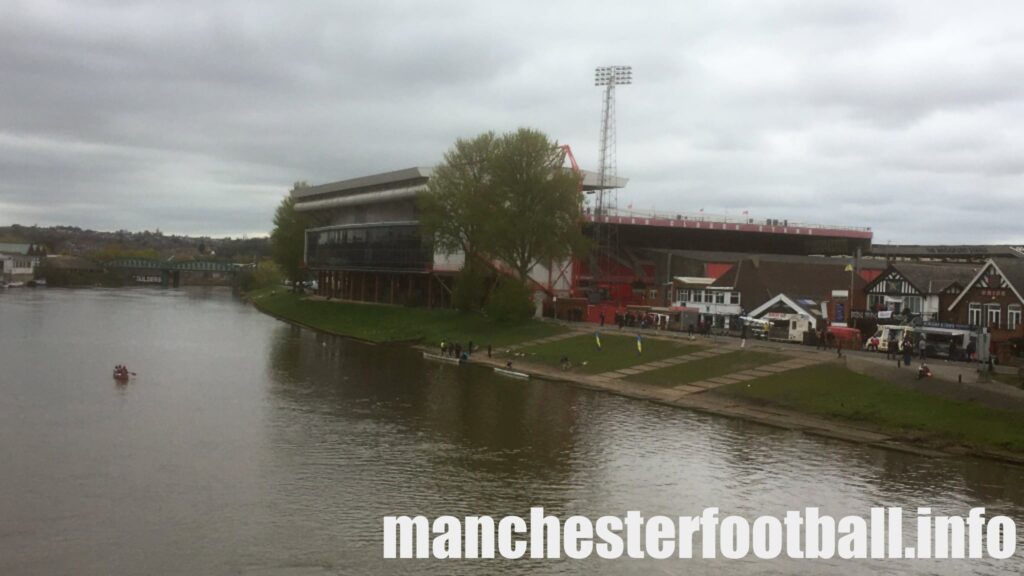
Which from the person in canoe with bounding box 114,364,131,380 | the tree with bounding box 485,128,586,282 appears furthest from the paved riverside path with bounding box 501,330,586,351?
the person in canoe with bounding box 114,364,131,380

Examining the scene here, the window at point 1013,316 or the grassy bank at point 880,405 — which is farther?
the window at point 1013,316

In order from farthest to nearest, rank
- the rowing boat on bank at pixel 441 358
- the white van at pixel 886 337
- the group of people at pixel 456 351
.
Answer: the group of people at pixel 456 351 → the rowing boat on bank at pixel 441 358 → the white van at pixel 886 337

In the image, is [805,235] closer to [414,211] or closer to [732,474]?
[414,211]

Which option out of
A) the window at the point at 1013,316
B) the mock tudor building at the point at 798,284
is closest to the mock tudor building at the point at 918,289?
the mock tudor building at the point at 798,284

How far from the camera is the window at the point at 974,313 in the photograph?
62438 mm

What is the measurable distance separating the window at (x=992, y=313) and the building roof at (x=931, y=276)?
29.4 ft

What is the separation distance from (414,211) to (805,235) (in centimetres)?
5449

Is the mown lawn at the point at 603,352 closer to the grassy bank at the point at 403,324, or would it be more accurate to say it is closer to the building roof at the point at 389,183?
the grassy bank at the point at 403,324

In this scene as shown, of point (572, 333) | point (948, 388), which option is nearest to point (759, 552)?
point (948, 388)

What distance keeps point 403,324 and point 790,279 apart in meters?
41.3

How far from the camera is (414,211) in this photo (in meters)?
112

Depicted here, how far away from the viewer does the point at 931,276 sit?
242 ft

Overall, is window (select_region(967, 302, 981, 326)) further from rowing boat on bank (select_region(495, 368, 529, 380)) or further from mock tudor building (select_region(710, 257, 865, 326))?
rowing boat on bank (select_region(495, 368, 529, 380))

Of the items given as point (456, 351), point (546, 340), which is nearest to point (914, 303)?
point (546, 340)
